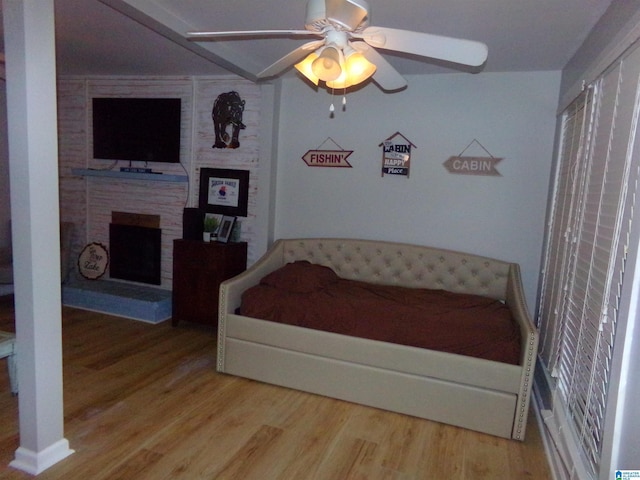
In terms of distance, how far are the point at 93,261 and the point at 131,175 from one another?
111 centimetres

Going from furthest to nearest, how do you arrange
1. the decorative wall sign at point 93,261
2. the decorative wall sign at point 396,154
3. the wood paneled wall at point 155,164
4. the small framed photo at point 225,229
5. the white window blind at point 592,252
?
the decorative wall sign at point 93,261 < the wood paneled wall at point 155,164 < the small framed photo at point 225,229 < the decorative wall sign at point 396,154 < the white window blind at point 592,252

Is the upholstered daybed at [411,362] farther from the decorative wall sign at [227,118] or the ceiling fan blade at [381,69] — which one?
the ceiling fan blade at [381,69]

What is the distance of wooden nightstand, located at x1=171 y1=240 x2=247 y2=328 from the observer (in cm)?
396

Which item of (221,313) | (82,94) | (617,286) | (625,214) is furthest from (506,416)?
(82,94)

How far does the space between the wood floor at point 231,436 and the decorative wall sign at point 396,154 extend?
206cm

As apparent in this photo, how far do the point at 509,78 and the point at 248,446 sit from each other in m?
3.35

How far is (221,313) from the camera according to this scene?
10.6ft

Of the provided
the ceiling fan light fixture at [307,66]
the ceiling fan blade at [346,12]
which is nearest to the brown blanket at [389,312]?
the ceiling fan light fixture at [307,66]

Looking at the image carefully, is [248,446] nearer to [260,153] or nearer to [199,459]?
[199,459]

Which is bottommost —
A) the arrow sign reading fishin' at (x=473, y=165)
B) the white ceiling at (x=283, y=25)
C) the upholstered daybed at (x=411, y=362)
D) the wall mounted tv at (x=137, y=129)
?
the upholstered daybed at (x=411, y=362)

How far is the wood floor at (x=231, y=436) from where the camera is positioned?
7.25 ft

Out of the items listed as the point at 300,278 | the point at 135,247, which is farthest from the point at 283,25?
the point at 135,247

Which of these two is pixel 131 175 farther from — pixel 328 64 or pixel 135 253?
pixel 328 64

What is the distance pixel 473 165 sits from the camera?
370cm
